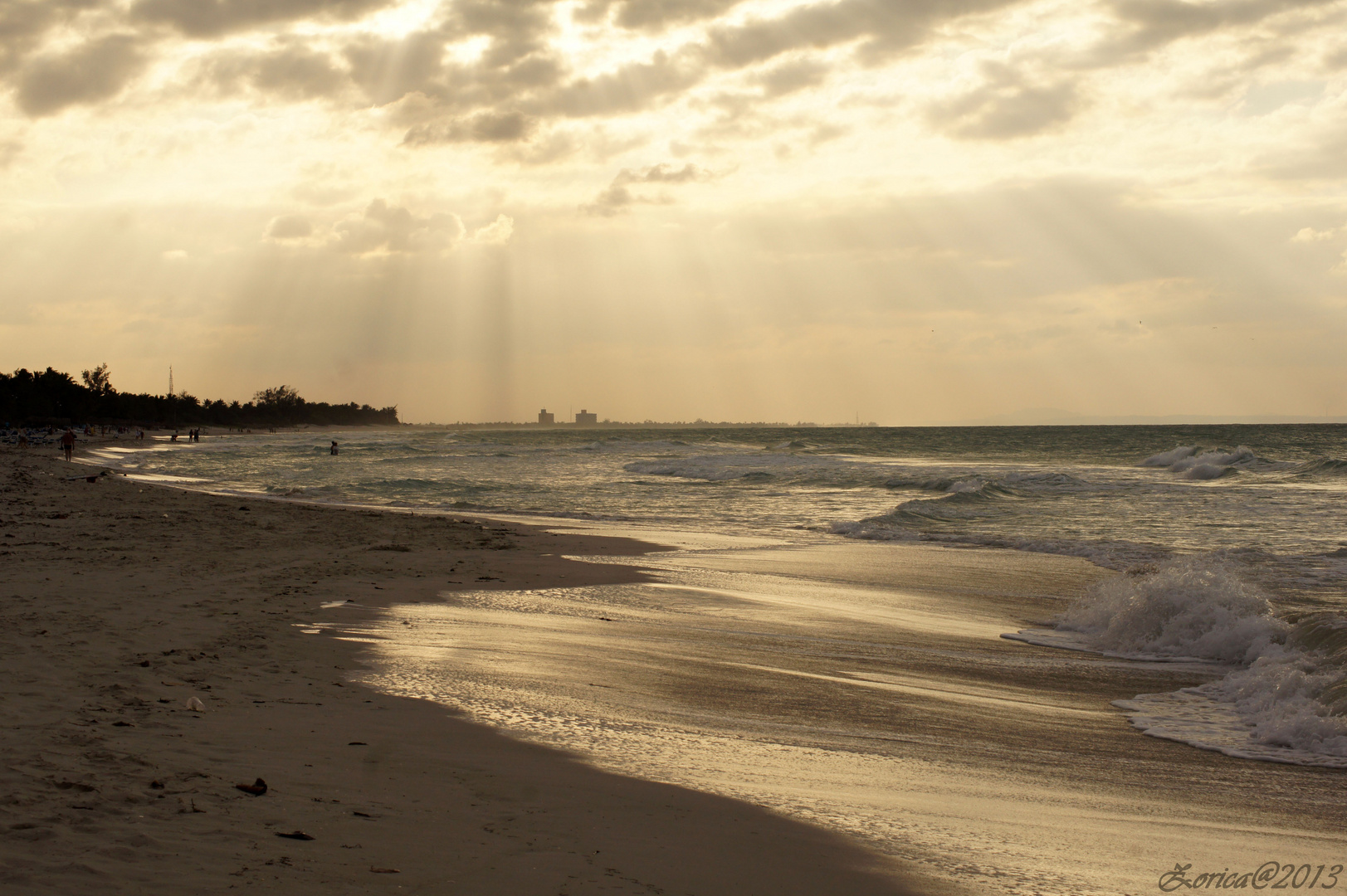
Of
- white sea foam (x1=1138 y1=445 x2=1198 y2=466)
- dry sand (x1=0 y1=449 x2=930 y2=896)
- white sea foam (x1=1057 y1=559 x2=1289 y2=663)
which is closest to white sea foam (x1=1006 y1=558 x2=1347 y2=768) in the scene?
white sea foam (x1=1057 y1=559 x2=1289 y2=663)

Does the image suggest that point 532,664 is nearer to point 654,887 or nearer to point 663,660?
point 663,660

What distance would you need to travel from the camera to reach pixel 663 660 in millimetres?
8016

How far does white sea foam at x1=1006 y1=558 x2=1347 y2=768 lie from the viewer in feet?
20.5

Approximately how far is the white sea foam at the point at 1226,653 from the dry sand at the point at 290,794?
4.18 metres

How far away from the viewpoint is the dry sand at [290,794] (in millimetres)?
3363

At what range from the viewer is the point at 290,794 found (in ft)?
13.5

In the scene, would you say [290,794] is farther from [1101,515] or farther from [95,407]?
[95,407]

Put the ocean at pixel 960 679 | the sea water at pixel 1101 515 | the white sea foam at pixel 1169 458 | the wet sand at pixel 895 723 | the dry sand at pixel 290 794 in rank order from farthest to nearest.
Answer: the white sea foam at pixel 1169 458 → the sea water at pixel 1101 515 → the ocean at pixel 960 679 → the wet sand at pixel 895 723 → the dry sand at pixel 290 794

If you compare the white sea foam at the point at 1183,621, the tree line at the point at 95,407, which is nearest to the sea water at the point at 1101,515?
the white sea foam at the point at 1183,621

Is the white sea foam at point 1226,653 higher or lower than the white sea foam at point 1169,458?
lower

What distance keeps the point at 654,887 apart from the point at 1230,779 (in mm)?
4189

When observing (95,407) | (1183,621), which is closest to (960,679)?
(1183,621)

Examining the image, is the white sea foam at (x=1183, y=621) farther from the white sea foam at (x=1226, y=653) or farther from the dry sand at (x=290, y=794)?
the dry sand at (x=290, y=794)

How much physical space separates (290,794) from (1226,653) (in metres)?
9.08
